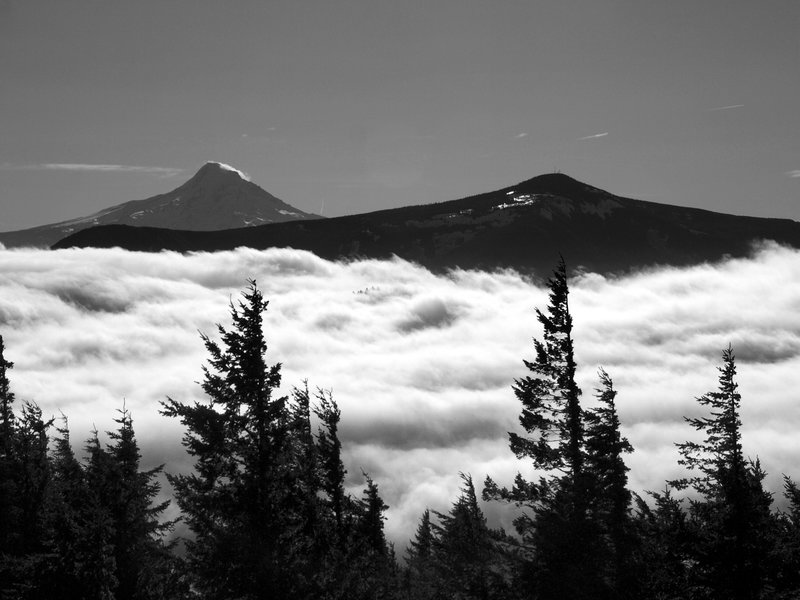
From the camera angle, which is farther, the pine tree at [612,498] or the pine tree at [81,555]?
the pine tree at [81,555]

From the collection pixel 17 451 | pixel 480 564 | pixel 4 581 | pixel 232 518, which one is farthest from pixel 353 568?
pixel 17 451

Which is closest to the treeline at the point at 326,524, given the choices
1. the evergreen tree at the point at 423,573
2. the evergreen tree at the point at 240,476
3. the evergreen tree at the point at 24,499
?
the evergreen tree at the point at 240,476

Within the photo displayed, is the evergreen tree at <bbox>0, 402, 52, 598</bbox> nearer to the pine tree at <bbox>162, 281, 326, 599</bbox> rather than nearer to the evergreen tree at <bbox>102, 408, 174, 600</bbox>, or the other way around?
the evergreen tree at <bbox>102, 408, 174, 600</bbox>

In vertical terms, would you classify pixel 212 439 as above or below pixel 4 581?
above

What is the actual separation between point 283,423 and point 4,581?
16.0 metres

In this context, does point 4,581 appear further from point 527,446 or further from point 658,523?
point 658,523

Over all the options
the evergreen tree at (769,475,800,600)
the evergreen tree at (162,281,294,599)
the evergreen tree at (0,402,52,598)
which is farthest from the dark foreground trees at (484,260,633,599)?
the evergreen tree at (0,402,52,598)

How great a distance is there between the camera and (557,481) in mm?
27469

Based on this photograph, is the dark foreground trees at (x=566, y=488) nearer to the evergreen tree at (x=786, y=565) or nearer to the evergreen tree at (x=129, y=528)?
the evergreen tree at (x=786, y=565)

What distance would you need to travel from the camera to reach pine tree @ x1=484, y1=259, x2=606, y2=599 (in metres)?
25.0

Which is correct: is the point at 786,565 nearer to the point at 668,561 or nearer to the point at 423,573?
the point at 668,561

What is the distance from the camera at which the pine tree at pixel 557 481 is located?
82.1ft

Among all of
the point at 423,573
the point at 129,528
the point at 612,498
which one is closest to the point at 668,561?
the point at 612,498

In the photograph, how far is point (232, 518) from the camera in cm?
2391
